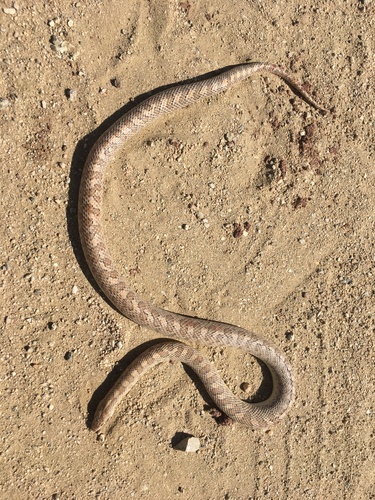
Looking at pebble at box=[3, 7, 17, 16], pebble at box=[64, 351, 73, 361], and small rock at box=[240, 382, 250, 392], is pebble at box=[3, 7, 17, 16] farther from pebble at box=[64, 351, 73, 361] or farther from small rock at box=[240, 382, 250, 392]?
small rock at box=[240, 382, 250, 392]

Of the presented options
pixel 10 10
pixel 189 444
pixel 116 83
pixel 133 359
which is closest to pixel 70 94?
pixel 116 83

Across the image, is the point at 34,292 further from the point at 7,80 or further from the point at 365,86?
the point at 365,86

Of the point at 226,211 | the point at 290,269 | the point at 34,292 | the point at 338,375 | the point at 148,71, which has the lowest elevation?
the point at 338,375

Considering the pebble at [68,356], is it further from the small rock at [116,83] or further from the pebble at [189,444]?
the small rock at [116,83]

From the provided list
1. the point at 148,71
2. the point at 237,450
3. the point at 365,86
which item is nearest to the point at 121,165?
the point at 148,71

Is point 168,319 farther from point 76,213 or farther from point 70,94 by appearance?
point 70,94

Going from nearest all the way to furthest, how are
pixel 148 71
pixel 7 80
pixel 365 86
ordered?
pixel 7 80
pixel 148 71
pixel 365 86

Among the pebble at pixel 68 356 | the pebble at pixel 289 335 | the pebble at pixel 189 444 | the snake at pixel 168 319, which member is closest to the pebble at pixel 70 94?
the snake at pixel 168 319
